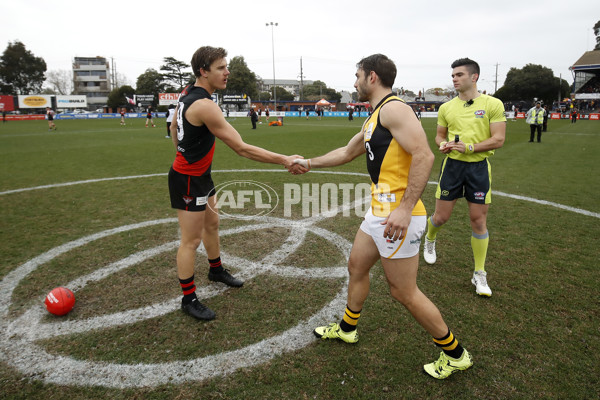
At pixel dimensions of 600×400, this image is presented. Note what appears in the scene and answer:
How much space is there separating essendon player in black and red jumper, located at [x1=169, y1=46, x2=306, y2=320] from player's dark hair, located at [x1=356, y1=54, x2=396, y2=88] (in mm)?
1339

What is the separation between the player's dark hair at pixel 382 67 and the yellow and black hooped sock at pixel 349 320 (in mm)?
1980

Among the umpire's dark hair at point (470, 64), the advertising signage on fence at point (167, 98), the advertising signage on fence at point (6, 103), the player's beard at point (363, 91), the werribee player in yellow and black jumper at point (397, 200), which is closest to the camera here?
the werribee player in yellow and black jumper at point (397, 200)

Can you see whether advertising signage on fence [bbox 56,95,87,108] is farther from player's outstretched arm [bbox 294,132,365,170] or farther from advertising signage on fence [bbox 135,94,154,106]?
player's outstretched arm [bbox 294,132,365,170]

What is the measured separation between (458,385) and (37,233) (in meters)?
6.45

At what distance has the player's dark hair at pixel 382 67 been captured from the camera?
2711 mm

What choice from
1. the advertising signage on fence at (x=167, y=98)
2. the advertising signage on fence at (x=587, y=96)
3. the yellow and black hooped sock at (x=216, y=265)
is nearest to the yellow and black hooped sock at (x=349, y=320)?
the yellow and black hooped sock at (x=216, y=265)

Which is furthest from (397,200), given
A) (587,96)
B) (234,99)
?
(587,96)

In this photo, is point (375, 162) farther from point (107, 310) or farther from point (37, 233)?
point (37, 233)

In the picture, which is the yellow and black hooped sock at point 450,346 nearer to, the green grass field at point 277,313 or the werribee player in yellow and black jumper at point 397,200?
the werribee player in yellow and black jumper at point 397,200

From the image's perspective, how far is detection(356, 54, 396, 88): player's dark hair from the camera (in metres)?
2.71

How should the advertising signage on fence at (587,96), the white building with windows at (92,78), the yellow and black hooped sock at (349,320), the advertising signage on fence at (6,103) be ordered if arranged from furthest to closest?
the white building with windows at (92,78), the advertising signage on fence at (587,96), the advertising signage on fence at (6,103), the yellow and black hooped sock at (349,320)

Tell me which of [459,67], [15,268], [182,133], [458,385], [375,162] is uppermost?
[459,67]

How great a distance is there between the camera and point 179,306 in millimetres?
3857

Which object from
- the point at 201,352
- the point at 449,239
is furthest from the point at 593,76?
the point at 201,352
